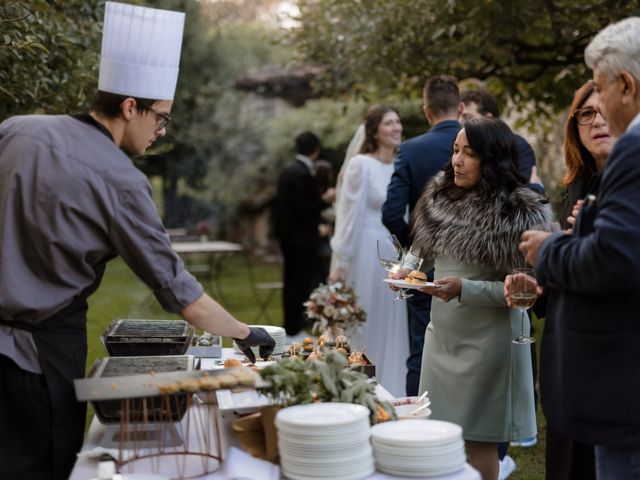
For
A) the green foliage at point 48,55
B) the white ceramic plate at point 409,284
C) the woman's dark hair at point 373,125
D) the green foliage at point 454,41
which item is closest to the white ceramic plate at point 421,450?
the white ceramic plate at point 409,284

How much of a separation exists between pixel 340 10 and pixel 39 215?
5197 millimetres

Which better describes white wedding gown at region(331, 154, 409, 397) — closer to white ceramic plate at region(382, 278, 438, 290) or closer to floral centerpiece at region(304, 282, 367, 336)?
floral centerpiece at region(304, 282, 367, 336)

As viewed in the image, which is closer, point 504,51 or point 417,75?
point 504,51

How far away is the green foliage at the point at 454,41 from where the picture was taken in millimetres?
6594

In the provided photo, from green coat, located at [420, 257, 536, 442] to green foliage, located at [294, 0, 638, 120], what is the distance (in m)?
3.01

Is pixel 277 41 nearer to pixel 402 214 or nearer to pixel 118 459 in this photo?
pixel 402 214

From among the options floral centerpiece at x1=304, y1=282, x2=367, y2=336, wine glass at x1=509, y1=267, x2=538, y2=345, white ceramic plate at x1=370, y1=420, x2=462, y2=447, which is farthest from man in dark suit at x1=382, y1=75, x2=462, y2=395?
white ceramic plate at x1=370, y1=420, x2=462, y2=447

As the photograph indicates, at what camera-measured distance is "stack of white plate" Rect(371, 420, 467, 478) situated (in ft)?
7.68

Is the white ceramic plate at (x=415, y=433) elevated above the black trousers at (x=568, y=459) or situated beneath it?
elevated above

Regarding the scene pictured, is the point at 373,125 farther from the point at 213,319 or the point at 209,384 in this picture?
the point at 209,384

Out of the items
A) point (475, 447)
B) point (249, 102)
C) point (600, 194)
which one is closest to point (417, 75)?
point (475, 447)

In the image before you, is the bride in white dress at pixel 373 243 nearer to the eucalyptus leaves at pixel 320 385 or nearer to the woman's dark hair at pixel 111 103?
the eucalyptus leaves at pixel 320 385

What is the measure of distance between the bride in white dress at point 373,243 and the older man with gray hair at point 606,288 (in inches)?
133

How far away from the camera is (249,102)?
1869cm
